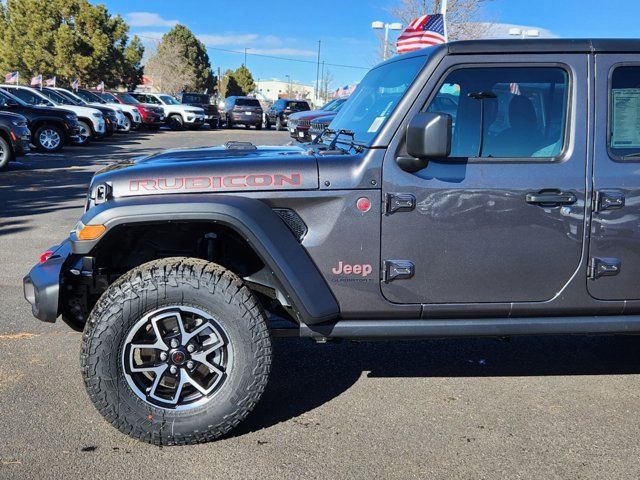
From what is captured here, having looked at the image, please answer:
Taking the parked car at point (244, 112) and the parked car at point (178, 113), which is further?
the parked car at point (244, 112)

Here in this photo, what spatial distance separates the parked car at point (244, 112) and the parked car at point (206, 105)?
30.6 inches

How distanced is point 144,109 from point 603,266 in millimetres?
27407

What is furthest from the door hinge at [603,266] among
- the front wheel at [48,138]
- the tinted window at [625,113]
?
the front wheel at [48,138]

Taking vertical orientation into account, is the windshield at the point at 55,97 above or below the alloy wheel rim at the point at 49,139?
above

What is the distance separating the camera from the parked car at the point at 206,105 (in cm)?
3275

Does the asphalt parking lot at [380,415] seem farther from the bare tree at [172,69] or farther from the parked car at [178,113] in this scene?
the bare tree at [172,69]

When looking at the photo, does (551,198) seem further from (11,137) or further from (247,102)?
(247,102)

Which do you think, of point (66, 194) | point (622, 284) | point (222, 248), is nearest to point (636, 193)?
point (622, 284)

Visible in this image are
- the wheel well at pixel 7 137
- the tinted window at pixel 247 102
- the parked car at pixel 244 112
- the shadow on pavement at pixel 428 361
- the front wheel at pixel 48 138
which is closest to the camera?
the shadow on pavement at pixel 428 361

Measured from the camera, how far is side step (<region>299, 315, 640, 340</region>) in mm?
3182

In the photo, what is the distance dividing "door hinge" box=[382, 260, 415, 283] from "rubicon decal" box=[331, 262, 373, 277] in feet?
0.26

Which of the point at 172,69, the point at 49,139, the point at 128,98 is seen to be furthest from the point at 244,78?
the point at 49,139

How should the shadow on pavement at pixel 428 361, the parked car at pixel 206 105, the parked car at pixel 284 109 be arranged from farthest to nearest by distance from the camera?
the parked car at pixel 284 109 < the parked car at pixel 206 105 < the shadow on pavement at pixel 428 361

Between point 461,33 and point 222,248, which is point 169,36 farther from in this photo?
point 222,248
